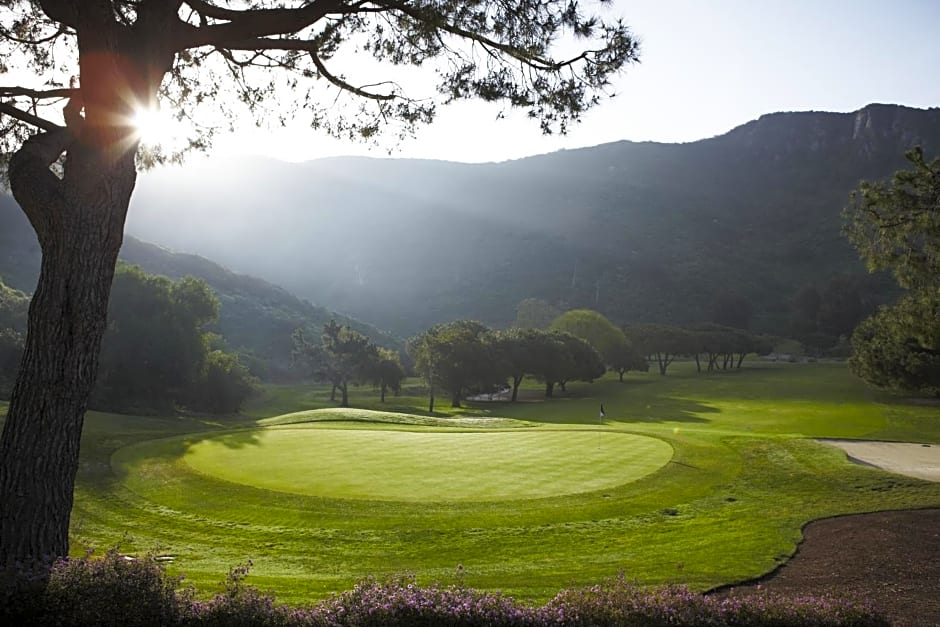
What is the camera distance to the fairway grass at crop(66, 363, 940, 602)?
10039mm

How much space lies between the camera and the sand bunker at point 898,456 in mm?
17609

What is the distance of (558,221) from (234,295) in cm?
8898

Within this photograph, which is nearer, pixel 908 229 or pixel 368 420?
pixel 908 229

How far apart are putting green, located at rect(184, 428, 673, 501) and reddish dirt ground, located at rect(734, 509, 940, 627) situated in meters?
4.82

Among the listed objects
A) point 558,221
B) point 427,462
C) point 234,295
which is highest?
point 558,221

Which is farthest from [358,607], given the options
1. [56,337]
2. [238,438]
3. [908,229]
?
[908,229]

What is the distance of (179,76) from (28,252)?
8738 cm

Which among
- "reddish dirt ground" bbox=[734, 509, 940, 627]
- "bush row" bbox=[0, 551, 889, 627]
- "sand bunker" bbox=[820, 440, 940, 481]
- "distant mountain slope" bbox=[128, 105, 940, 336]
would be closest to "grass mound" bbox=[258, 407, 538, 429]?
"sand bunker" bbox=[820, 440, 940, 481]

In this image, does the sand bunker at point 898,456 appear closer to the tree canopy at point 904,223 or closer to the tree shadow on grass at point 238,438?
the tree canopy at point 904,223

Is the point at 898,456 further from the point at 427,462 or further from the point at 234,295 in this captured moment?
the point at 234,295

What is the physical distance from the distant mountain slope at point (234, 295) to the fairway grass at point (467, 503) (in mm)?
52257

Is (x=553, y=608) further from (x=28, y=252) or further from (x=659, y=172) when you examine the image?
(x=659, y=172)

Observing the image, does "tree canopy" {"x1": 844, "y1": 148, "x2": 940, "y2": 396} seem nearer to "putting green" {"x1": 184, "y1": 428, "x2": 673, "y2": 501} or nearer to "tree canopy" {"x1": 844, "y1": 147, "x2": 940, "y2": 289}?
"tree canopy" {"x1": 844, "y1": 147, "x2": 940, "y2": 289}

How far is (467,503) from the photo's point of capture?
1316 cm
